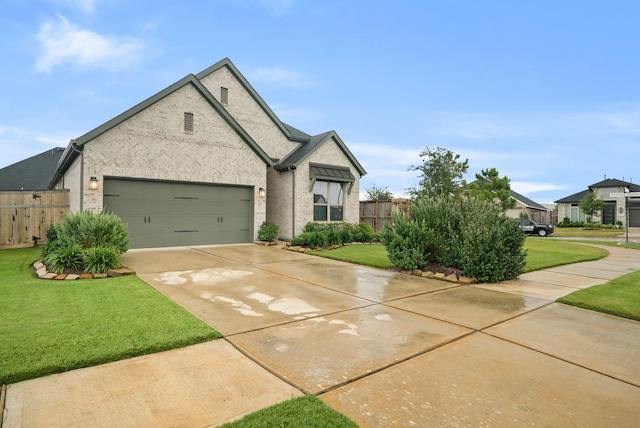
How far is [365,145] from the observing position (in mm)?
31047

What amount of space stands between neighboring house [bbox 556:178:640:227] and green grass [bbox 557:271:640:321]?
39.5 m

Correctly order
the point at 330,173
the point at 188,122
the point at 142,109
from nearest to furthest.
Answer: the point at 142,109
the point at 188,122
the point at 330,173

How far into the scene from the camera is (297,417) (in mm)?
2301

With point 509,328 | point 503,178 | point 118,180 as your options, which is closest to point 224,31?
point 118,180

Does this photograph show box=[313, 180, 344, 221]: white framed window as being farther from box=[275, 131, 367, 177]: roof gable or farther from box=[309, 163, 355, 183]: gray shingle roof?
box=[275, 131, 367, 177]: roof gable

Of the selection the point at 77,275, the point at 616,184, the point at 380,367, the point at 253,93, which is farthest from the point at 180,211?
the point at 616,184

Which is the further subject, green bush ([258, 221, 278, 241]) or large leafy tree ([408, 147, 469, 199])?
large leafy tree ([408, 147, 469, 199])

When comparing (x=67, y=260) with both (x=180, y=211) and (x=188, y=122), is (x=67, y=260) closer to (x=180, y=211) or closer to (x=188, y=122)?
(x=180, y=211)

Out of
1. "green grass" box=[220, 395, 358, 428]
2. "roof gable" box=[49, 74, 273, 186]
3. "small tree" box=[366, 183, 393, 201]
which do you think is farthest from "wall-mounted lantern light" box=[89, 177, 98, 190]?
"small tree" box=[366, 183, 393, 201]

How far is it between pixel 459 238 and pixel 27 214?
14399mm

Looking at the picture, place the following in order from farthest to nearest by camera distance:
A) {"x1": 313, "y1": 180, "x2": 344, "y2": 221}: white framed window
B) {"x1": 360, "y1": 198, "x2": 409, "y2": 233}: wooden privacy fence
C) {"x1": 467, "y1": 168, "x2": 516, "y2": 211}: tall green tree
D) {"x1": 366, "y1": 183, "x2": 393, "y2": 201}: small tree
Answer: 1. {"x1": 366, "y1": 183, "x2": 393, "y2": 201}: small tree
2. {"x1": 467, "y1": 168, "x2": 516, "y2": 211}: tall green tree
3. {"x1": 360, "y1": 198, "x2": 409, "y2": 233}: wooden privacy fence
4. {"x1": 313, "y1": 180, "x2": 344, "y2": 221}: white framed window

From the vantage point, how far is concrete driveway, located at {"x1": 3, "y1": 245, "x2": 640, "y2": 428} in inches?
96.1

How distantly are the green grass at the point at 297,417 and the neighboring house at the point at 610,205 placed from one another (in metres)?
46.6

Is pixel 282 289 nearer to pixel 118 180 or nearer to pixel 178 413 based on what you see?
pixel 178 413
